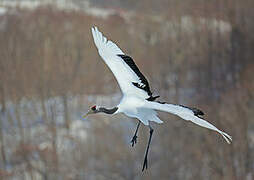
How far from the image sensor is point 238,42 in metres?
27.5

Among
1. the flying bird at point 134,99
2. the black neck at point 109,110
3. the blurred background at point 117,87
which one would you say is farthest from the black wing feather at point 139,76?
the blurred background at point 117,87

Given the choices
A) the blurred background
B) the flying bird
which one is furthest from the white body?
the blurred background

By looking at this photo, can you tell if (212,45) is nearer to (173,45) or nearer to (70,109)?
(173,45)

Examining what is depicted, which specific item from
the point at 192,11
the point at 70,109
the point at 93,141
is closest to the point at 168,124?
the point at 93,141

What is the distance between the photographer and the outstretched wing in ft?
15.8

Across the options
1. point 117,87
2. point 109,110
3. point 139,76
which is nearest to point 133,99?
point 109,110

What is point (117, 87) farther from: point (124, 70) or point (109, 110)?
point (109, 110)

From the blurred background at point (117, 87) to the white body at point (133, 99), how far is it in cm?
1401

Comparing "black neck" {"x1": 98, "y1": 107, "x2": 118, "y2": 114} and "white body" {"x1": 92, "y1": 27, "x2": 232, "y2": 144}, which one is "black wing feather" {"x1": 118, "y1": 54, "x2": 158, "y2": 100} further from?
"black neck" {"x1": 98, "y1": 107, "x2": 118, "y2": 114}

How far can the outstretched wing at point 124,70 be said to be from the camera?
4812 millimetres

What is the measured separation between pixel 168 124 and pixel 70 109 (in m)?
5.10

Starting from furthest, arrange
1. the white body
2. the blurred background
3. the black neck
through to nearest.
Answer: the blurred background < the black neck < the white body

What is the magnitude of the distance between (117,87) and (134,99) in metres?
18.5

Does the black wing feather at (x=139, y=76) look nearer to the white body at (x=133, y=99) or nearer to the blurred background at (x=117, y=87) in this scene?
the white body at (x=133, y=99)
